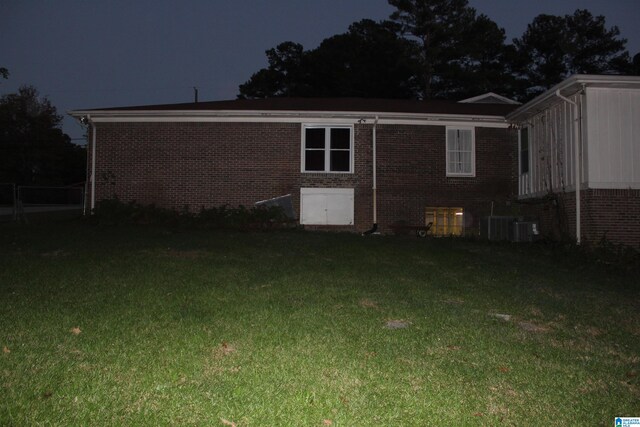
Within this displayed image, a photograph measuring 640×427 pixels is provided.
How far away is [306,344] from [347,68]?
39.8 metres

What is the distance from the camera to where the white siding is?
12.2 m

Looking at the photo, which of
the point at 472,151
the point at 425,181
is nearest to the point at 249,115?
the point at 425,181

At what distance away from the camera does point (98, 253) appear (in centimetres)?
953

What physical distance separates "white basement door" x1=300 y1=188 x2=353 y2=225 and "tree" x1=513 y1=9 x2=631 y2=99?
95.7ft

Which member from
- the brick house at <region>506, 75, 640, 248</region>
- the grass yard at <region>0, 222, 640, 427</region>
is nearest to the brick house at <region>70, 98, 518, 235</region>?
the brick house at <region>506, 75, 640, 248</region>

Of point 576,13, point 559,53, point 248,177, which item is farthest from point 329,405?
point 576,13

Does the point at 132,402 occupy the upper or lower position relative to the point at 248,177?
lower

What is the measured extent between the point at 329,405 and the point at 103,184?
14.8 m

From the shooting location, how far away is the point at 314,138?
1689 centimetres

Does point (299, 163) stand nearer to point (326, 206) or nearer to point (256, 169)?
point (256, 169)

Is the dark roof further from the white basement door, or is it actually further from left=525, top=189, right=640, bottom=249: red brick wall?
left=525, top=189, right=640, bottom=249: red brick wall

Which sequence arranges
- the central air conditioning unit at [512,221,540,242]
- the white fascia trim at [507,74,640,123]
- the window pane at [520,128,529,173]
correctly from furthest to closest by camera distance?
1. the window pane at [520,128,529,173]
2. the central air conditioning unit at [512,221,540,242]
3. the white fascia trim at [507,74,640,123]

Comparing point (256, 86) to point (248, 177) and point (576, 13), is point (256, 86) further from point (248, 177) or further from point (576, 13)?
point (248, 177)

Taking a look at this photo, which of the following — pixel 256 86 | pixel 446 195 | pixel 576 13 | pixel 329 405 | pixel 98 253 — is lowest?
pixel 329 405
